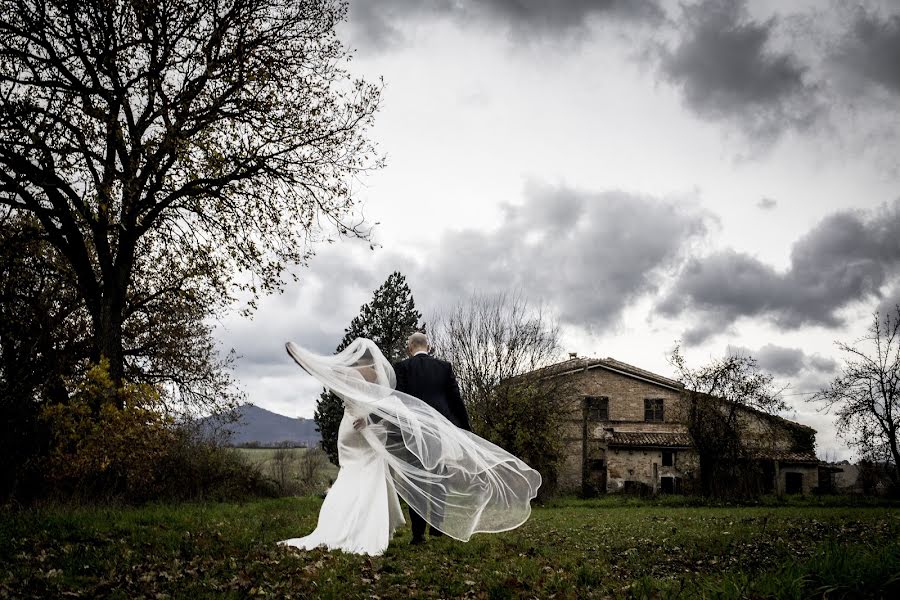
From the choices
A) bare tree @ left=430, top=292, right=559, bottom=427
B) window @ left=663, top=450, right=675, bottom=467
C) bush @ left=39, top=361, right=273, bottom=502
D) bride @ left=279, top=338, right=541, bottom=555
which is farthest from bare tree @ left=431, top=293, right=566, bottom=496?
bride @ left=279, top=338, right=541, bottom=555

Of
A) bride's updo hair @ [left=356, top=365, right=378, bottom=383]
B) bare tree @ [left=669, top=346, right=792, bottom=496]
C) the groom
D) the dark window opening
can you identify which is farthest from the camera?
the dark window opening

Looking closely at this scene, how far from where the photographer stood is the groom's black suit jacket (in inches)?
349

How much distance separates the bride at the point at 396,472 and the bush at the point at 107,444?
7.22 metres

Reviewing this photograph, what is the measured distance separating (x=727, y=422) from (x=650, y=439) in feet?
37.0

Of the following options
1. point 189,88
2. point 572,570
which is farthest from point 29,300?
point 572,570

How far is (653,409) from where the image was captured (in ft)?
144

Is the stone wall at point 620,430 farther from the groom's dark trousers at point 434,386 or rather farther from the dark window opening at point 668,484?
the groom's dark trousers at point 434,386

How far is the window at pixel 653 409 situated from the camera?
143 feet

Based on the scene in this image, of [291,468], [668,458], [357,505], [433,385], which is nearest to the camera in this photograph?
[357,505]

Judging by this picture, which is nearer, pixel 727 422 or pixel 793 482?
pixel 727 422

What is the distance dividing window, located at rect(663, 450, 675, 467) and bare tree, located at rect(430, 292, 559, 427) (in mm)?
11476

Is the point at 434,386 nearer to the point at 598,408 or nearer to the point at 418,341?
the point at 418,341

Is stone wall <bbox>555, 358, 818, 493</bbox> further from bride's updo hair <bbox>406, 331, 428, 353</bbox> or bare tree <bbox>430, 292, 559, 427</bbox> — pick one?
bride's updo hair <bbox>406, 331, 428, 353</bbox>

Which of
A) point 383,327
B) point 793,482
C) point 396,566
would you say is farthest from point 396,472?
point 793,482
